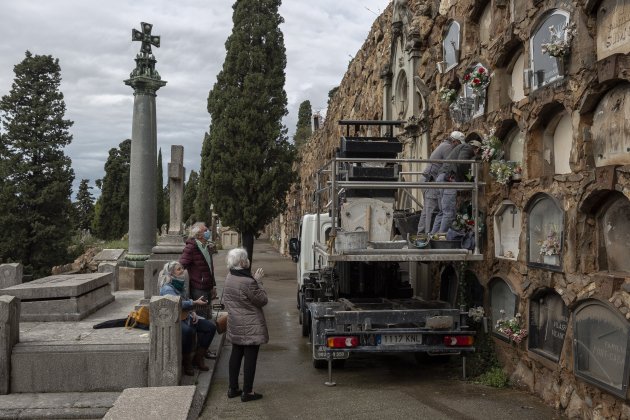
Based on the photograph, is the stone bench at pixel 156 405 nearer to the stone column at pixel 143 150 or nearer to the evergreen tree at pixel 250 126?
the stone column at pixel 143 150

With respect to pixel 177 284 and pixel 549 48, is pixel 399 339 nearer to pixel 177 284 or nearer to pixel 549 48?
pixel 177 284

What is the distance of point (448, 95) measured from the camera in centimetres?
871

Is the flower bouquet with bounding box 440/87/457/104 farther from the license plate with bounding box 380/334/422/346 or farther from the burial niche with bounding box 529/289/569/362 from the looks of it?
the license plate with bounding box 380/334/422/346

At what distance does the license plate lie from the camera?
701 centimetres

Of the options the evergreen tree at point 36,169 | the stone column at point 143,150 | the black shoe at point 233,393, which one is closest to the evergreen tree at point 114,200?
the evergreen tree at point 36,169

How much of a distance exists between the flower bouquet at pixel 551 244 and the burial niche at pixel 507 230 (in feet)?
2.49

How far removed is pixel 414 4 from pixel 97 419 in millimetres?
9016

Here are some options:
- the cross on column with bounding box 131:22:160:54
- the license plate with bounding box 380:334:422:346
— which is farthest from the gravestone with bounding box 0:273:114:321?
the cross on column with bounding box 131:22:160:54

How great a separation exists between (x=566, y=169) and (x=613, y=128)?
0.93 meters

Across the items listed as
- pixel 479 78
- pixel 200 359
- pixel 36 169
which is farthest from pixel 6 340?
pixel 36 169

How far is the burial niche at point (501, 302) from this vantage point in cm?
712

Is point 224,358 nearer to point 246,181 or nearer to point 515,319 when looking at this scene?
point 515,319

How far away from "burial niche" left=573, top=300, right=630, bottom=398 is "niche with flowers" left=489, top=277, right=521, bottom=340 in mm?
1250

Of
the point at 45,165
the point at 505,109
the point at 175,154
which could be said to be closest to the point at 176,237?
the point at 175,154
